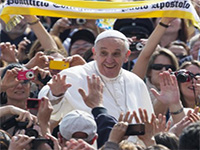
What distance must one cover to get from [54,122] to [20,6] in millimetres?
1829

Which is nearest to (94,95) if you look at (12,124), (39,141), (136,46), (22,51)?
(12,124)

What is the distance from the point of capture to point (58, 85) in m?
8.22

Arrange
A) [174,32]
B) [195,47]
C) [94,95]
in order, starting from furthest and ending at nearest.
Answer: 1. [174,32]
2. [195,47]
3. [94,95]

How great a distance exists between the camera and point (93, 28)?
12.1 meters

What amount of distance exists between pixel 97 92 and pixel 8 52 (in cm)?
230

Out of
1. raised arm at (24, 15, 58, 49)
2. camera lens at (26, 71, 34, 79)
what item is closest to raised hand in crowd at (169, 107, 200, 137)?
camera lens at (26, 71, 34, 79)

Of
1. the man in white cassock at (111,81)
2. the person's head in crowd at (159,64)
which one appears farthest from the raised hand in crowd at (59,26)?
the man in white cassock at (111,81)

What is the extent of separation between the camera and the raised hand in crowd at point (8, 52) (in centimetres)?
981

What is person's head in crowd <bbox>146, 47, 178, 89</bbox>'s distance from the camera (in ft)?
33.5

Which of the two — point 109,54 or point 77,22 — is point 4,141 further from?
point 77,22

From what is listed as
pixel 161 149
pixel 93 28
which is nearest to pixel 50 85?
pixel 161 149

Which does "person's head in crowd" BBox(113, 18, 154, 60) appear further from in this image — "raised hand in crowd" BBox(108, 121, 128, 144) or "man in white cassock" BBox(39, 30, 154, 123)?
"raised hand in crowd" BBox(108, 121, 128, 144)

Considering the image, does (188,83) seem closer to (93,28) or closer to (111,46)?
(111,46)

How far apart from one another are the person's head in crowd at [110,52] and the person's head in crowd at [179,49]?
2621 mm
